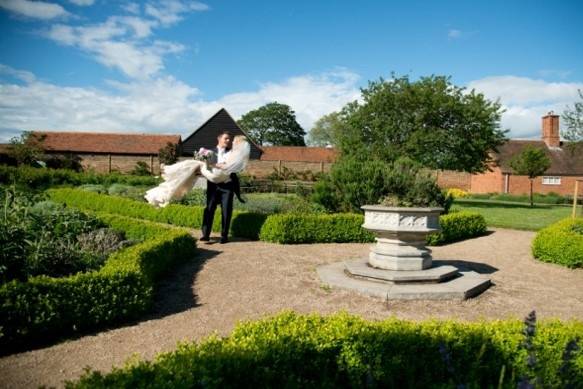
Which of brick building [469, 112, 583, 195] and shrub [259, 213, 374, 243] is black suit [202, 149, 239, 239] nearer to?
shrub [259, 213, 374, 243]

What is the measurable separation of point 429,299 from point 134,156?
35042 millimetres

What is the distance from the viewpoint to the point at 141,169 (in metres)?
34.0

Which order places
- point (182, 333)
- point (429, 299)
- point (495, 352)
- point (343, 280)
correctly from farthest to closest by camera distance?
point (343, 280) → point (429, 299) → point (182, 333) → point (495, 352)

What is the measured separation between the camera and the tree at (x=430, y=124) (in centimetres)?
2547

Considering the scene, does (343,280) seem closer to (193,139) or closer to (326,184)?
(326,184)

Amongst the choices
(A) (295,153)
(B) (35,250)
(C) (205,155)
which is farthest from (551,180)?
(B) (35,250)

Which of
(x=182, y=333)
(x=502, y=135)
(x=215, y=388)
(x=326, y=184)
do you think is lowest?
(x=182, y=333)

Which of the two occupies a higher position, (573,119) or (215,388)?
(573,119)

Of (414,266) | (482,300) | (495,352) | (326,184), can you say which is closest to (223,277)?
(414,266)

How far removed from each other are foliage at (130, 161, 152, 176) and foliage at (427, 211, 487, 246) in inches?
1056

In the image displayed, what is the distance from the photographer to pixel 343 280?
20.7 feet

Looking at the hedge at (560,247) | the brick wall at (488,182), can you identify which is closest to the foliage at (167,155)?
the brick wall at (488,182)

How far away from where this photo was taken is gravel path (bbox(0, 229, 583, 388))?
3.89 m

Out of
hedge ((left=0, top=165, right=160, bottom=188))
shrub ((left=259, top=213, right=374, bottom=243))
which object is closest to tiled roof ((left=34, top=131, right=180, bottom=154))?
hedge ((left=0, top=165, right=160, bottom=188))
